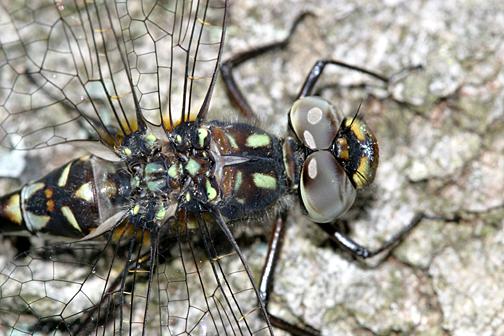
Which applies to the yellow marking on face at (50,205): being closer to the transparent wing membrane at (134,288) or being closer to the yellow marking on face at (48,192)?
the yellow marking on face at (48,192)

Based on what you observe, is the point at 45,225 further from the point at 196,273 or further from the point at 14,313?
the point at 196,273

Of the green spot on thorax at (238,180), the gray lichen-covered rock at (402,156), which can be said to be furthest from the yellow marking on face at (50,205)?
the green spot on thorax at (238,180)

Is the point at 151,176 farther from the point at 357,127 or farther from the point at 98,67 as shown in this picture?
the point at 357,127

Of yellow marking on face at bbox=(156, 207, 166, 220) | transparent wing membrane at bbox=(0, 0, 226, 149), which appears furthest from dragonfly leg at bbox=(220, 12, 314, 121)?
yellow marking on face at bbox=(156, 207, 166, 220)

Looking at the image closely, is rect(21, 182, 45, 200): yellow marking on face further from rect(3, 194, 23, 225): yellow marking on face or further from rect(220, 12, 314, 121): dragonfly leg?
rect(220, 12, 314, 121): dragonfly leg

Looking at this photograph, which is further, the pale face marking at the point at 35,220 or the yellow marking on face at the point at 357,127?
the pale face marking at the point at 35,220

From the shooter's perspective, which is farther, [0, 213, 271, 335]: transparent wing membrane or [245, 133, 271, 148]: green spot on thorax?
[245, 133, 271, 148]: green spot on thorax

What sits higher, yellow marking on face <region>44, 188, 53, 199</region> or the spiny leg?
the spiny leg

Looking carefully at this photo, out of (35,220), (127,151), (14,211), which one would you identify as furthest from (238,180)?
(14,211)
